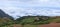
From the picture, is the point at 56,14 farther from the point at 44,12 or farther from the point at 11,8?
the point at 11,8

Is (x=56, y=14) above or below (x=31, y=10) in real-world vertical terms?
below

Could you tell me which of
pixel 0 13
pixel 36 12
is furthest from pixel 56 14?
pixel 0 13

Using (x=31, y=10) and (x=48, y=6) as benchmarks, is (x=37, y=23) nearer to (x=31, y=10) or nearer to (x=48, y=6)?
(x=31, y=10)

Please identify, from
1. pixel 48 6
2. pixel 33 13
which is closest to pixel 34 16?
pixel 33 13

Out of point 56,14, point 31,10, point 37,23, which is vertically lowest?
point 37,23

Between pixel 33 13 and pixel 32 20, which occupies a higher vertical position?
pixel 33 13

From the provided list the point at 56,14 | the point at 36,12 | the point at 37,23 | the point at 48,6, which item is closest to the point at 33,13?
the point at 36,12

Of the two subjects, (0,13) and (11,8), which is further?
(11,8)
